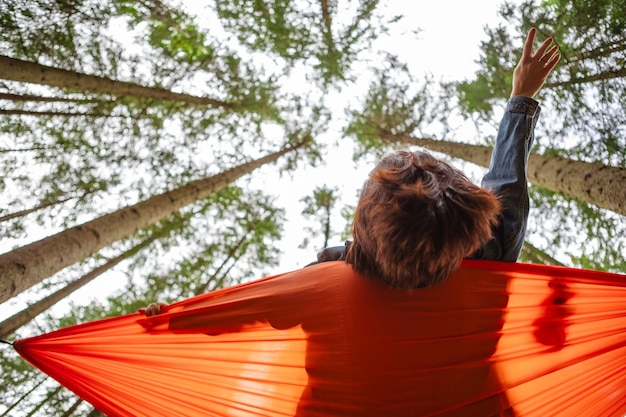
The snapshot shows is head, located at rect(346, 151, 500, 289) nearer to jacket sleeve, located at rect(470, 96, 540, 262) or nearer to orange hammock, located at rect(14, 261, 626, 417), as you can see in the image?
orange hammock, located at rect(14, 261, 626, 417)

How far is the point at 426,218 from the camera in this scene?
4.95 feet

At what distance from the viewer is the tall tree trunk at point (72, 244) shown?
3209 mm

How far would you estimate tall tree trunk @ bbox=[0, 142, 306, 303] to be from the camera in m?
3.21

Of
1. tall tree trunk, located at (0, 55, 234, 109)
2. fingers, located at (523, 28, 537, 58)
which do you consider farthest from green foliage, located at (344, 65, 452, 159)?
fingers, located at (523, 28, 537, 58)

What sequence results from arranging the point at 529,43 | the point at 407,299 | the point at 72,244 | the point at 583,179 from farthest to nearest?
1. the point at 583,179
2. the point at 72,244
3. the point at 529,43
4. the point at 407,299

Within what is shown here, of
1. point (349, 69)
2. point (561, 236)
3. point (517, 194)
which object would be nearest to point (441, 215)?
point (517, 194)

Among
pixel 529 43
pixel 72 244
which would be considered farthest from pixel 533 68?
pixel 72 244

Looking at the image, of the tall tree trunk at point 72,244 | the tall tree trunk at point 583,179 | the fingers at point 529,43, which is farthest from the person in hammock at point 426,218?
the tall tree trunk at point 72,244

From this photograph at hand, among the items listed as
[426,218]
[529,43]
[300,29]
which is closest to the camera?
[426,218]

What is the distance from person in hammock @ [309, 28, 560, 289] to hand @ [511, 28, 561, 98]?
554 mm

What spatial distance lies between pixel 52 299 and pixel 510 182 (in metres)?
6.45

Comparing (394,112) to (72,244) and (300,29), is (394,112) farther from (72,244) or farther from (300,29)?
(72,244)

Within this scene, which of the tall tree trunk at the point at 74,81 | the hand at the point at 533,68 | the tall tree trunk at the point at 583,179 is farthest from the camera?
the tall tree trunk at the point at 74,81

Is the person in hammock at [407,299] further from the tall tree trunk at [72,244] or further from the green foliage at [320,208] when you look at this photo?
the green foliage at [320,208]
